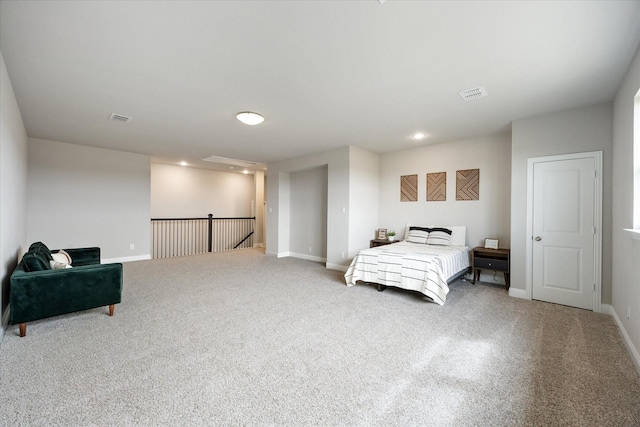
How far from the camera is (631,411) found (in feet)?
5.83

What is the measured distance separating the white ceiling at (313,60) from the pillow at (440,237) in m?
2.00

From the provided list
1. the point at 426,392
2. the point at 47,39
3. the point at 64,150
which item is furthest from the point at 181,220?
the point at 426,392

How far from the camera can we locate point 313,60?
2629 mm

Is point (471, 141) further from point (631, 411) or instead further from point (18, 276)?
point (18, 276)

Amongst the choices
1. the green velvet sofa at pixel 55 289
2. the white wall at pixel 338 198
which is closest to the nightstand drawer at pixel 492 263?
the white wall at pixel 338 198

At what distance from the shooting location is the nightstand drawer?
4.45m

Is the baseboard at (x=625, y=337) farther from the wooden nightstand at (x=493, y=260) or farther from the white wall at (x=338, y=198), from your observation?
the white wall at (x=338, y=198)

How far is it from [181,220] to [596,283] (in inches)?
377

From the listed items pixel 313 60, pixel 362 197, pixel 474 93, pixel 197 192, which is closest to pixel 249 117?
pixel 313 60

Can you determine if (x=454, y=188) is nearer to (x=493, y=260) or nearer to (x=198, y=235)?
(x=493, y=260)

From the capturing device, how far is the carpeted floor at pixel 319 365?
67.8 inches

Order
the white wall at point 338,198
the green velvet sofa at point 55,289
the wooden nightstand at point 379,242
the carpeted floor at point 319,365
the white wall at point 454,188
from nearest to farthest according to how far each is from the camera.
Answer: the carpeted floor at point 319,365
the green velvet sofa at point 55,289
the white wall at point 454,188
the white wall at point 338,198
the wooden nightstand at point 379,242

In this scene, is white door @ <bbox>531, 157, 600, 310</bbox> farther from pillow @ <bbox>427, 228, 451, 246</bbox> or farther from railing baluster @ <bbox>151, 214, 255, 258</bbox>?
railing baluster @ <bbox>151, 214, 255, 258</bbox>

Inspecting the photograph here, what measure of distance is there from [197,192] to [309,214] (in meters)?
4.28
